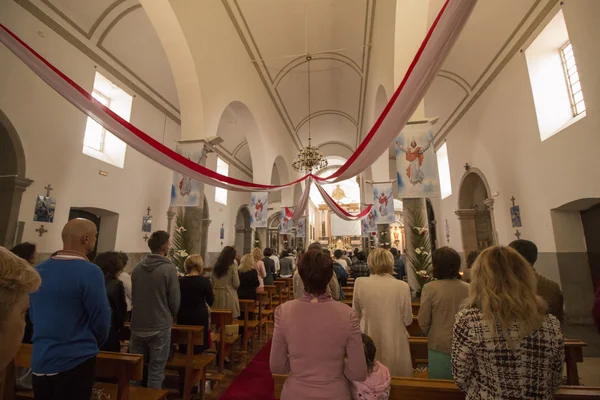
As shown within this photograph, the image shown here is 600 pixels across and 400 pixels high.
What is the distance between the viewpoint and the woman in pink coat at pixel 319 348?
146 cm

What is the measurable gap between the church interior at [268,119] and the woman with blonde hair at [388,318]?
59 cm

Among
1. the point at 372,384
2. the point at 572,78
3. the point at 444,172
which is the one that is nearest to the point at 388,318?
the point at 372,384

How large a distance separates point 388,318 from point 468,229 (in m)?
8.65

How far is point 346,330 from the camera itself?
1468mm

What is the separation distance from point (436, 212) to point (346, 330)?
39.2ft

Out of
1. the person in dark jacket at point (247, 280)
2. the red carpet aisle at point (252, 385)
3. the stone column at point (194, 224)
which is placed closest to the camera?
the red carpet aisle at point (252, 385)

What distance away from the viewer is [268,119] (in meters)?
11.2

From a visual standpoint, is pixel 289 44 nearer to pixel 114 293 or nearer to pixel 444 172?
pixel 444 172

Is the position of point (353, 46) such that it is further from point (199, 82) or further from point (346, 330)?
point (346, 330)

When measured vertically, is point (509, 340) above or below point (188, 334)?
above

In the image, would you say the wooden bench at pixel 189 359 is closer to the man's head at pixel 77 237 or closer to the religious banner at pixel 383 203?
the man's head at pixel 77 237

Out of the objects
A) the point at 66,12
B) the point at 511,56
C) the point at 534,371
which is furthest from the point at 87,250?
the point at 511,56

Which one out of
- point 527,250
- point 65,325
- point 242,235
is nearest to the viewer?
point 65,325

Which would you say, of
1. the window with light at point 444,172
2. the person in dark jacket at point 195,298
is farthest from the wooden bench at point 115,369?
the window with light at point 444,172
